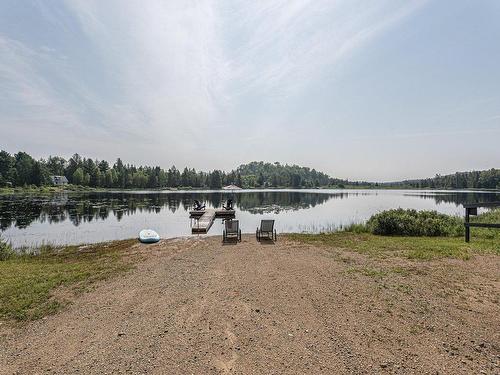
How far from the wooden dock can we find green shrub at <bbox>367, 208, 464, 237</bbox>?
11994mm

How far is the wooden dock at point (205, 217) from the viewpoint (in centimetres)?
2123

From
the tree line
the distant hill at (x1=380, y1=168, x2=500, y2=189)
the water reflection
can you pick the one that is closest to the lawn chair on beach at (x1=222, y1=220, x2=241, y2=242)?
the water reflection

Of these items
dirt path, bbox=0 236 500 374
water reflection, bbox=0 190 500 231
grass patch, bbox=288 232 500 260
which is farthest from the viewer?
water reflection, bbox=0 190 500 231

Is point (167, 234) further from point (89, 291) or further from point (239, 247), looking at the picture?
point (89, 291)

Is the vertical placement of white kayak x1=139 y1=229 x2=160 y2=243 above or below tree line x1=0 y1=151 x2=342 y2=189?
below

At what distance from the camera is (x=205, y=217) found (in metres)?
26.5

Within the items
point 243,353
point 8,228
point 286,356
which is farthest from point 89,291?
point 8,228

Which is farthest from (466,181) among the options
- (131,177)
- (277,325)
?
(277,325)

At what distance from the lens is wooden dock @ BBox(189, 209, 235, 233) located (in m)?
21.2

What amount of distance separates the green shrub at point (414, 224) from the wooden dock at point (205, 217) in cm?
1199

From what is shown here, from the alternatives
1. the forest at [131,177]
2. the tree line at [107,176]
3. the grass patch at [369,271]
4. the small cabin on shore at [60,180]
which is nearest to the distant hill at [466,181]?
the forest at [131,177]

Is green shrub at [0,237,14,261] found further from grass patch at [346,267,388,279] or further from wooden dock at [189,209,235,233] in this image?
grass patch at [346,267,388,279]

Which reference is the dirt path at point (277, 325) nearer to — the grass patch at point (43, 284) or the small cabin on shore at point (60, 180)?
the grass patch at point (43, 284)

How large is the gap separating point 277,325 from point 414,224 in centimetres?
1416
